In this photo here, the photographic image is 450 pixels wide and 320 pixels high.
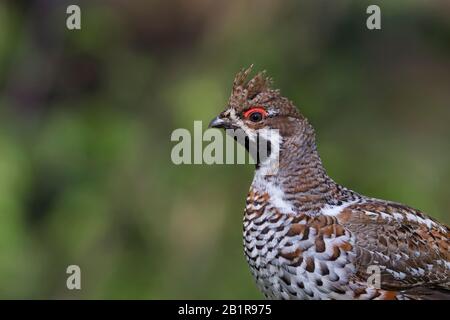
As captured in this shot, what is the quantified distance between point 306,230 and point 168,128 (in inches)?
176

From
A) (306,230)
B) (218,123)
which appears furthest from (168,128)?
(306,230)

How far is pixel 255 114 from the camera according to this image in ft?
11.9

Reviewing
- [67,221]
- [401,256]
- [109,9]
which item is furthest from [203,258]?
[401,256]

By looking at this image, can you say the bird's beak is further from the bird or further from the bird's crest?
the bird's crest

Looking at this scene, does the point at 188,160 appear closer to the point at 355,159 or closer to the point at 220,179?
the point at 220,179

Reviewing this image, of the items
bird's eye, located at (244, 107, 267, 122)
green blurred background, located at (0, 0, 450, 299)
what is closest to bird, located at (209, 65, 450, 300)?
bird's eye, located at (244, 107, 267, 122)

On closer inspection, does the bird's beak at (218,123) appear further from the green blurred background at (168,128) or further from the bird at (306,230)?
the green blurred background at (168,128)

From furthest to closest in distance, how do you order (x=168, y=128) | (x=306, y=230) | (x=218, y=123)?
1. (x=168, y=128)
2. (x=218, y=123)
3. (x=306, y=230)

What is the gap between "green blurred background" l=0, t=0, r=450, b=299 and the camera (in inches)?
288

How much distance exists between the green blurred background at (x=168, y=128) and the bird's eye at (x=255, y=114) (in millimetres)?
3382

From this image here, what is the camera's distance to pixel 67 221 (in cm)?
765

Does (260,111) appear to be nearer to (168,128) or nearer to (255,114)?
(255,114)

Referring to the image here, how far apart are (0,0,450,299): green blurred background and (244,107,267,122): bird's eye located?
11.1 ft
